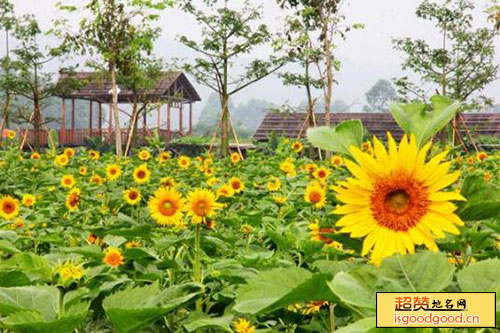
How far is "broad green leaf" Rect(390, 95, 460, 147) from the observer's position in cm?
77

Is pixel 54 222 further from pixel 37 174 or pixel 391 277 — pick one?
pixel 37 174

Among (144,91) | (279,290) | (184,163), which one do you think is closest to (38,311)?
(279,290)

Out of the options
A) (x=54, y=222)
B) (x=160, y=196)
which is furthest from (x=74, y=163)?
(x=160, y=196)

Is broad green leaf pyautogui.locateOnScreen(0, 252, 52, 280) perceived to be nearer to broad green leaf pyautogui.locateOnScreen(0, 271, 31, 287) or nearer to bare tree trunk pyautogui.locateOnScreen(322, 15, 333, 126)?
broad green leaf pyautogui.locateOnScreen(0, 271, 31, 287)

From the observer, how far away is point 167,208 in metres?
1.41

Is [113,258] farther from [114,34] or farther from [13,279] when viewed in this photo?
[114,34]

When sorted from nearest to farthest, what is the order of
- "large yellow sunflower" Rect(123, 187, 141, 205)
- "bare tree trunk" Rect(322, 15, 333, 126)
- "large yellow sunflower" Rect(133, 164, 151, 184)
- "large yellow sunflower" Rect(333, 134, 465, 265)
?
"large yellow sunflower" Rect(333, 134, 465, 265) → "large yellow sunflower" Rect(123, 187, 141, 205) → "large yellow sunflower" Rect(133, 164, 151, 184) → "bare tree trunk" Rect(322, 15, 333, 126)

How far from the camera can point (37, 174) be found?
174 inches

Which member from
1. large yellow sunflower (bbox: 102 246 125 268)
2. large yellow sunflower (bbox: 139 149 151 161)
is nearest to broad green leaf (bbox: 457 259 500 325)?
large yellow sunflower (bbox: 102 246 125 268)

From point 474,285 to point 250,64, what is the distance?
638 inches

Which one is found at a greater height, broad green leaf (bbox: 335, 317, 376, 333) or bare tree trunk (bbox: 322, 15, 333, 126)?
bare tree trunk (bbox: 322, 15, 333, 126)

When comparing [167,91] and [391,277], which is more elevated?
[167,91]

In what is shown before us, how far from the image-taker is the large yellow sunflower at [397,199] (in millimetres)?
723

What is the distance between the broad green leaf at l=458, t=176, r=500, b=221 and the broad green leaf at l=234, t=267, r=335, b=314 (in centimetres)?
18
